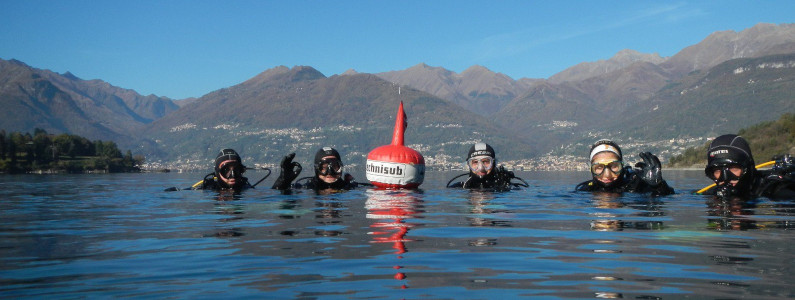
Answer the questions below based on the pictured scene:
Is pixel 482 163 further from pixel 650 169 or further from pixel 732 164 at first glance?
pixel 732 164

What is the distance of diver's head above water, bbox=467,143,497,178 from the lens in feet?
82.9

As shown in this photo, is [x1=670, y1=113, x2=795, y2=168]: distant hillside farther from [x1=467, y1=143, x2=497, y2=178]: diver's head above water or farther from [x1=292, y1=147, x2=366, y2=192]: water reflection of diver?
[x1=292, y1=147, x2=366, y2=192]: water reflection of diver

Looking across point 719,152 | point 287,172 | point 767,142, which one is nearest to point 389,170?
point 287,172

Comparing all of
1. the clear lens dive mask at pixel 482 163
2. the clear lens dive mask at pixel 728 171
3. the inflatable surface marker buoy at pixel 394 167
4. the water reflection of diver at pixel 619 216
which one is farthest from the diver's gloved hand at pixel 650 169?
the inflatable surface marker buoy at pixel 394 167

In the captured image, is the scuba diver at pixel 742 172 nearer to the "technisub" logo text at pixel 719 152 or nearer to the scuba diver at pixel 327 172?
the "technisub" logo text at pixel 719 152

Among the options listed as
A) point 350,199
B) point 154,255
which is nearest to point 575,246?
point 154,255

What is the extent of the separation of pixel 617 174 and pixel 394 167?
8.20 metres

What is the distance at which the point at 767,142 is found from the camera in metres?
172

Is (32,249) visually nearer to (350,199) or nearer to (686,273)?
(686,273)

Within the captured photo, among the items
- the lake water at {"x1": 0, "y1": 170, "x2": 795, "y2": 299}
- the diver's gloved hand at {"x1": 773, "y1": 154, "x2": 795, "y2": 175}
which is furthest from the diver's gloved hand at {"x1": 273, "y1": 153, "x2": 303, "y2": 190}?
the diver's gloved hand at {"x1": 773, "y1": 154, "x2": 795, "y2": 175}

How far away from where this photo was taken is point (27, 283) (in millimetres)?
7379

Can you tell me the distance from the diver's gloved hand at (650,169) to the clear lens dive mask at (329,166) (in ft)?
34.4

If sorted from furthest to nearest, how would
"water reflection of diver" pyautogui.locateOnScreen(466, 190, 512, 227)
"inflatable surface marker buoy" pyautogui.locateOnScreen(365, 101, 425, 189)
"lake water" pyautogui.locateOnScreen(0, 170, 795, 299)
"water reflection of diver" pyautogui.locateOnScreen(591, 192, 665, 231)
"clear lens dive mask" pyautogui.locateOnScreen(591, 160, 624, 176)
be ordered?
"inflatable surface marker buoy" pyautogui.locateOnScreen(365, 101, 425, 189)
"clear lens dive mask" pyautogui.locateOnScreen(591, 160, 624, 176)
"water reflection of diver" pyautogui.locateOnScreen(466, 190, 512, 227)
"water reflection of diver" pyautogui.locateOnScreen(591, 192, 665, 231)
"lake water" pyautogui.locateOnScreen(0, 170, 795, 299)

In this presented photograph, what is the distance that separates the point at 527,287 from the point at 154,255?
17.4 feet
